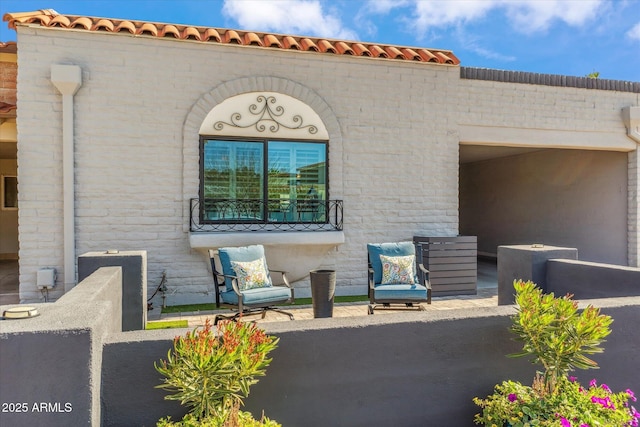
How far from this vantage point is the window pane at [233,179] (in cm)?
622

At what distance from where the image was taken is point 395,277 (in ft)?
17.1

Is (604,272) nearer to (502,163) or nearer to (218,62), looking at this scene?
(218,62)

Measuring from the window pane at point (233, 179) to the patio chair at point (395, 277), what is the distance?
207 centimetres

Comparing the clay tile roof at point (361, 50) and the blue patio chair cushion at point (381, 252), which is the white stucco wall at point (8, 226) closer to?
the clay tile roof at point (361, 50)

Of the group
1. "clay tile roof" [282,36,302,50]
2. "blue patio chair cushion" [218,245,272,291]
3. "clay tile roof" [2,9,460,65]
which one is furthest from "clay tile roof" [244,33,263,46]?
"blue patio chair cushion" [218,245,272,291]

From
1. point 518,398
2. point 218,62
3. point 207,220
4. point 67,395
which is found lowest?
point 518,398

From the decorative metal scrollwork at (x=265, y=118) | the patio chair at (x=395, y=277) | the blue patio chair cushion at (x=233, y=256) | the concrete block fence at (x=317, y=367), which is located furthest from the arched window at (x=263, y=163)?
the concrete block fence at (x=317, y=367)

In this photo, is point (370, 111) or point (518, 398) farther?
point (370, 111)

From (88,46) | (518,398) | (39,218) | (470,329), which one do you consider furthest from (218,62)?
(518,398)

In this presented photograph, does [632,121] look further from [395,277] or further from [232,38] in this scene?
[232,38]

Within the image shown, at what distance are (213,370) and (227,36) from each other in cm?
558

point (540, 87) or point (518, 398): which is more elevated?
point (540, 87)

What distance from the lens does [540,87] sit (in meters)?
7.57

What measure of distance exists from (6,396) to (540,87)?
850cm
